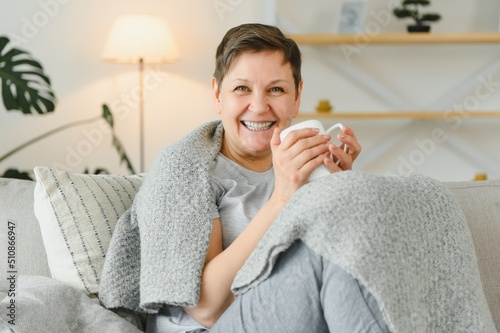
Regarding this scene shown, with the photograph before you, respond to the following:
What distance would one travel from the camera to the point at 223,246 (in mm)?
1662

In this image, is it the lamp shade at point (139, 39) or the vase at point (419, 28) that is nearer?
the lamp shade at point (139, 39)

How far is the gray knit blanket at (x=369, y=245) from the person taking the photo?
1.27 meters

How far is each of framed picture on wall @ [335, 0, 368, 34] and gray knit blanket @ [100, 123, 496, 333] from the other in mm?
2536

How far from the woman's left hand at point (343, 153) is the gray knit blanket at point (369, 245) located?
0.48 ft

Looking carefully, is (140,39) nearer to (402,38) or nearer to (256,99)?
(402,38)

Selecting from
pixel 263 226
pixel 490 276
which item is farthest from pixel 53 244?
pixel 490 276

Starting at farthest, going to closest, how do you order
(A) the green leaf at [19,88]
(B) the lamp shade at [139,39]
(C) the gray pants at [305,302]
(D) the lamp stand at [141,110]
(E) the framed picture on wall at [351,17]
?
1. (E) the framed picture on wall at [351,17]
2. (D) the lamp stand at [141,110]
3. (B) the lamp shade at [139,39]
4. (A) the green leaf at [19,88]
5. (C) the gray pants at [305,302]

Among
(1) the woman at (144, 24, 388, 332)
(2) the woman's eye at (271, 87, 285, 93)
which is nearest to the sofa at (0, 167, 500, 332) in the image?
(1) the woman at (144, 24, 388, 332)

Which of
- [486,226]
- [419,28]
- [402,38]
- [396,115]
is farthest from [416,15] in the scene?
[486,226]

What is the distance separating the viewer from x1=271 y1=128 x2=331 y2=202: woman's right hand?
1489 millimetres

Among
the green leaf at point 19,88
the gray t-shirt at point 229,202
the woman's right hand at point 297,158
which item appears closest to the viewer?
the woman's right hand at point 297,158

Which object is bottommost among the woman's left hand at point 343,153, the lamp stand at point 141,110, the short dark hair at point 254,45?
the lamp stand at point 141,110

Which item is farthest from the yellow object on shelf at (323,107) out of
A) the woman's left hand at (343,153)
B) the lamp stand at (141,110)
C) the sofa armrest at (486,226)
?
the woman's left hand at (343,153)

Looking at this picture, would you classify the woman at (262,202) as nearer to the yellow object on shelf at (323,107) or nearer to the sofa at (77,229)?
the sofa at (77,229)
